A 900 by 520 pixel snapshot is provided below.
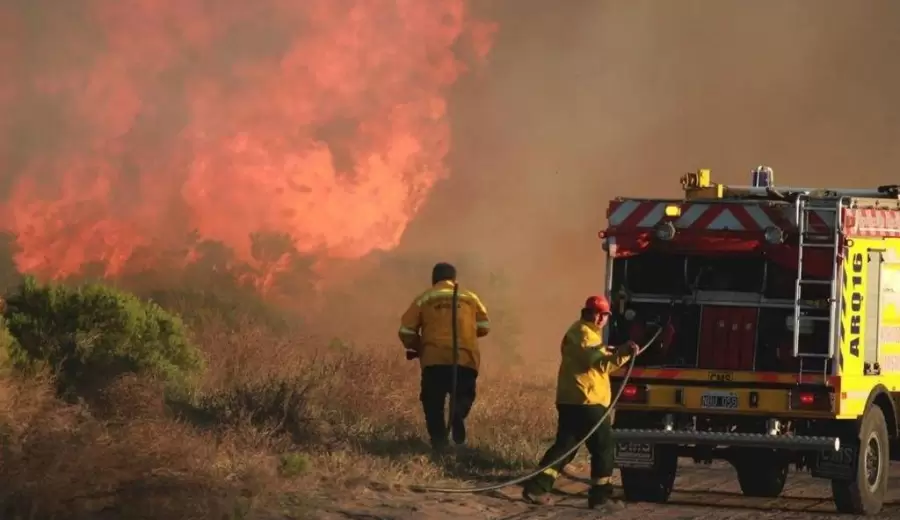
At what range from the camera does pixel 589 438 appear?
46.1ft

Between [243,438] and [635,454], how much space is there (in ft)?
10.8

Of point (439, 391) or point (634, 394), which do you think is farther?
point (439, 391)

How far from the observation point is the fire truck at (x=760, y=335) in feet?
46.8

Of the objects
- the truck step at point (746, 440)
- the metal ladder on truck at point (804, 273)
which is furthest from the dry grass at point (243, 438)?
the metal ladder on truck at point (804, 273)

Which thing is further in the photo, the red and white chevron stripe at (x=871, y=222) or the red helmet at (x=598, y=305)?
the red and white chevron stripe at (x=871, y=222)

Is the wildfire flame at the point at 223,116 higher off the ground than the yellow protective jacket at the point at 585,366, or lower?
higher

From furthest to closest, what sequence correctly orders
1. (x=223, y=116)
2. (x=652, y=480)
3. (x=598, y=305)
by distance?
(x=223, y=116)
(x=652, y=480)
(x=598, y=305)

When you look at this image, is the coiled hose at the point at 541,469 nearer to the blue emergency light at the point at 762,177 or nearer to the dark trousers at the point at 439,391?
the dark trousers at the point at 439,391

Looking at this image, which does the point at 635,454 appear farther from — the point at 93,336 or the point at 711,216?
the point at 93,336

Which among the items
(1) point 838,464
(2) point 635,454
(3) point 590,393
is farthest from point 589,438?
(1) point 838,464

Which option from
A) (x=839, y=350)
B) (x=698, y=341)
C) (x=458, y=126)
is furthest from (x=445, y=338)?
(x=458, y=126)

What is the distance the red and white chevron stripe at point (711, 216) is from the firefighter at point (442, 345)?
6.29 feet

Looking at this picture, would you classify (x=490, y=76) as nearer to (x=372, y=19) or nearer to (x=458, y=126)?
(x=458, y=126)

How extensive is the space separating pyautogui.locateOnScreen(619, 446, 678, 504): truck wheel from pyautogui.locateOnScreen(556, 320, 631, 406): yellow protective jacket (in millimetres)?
1071
